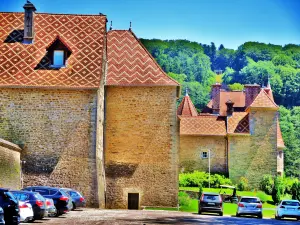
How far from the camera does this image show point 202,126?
228ft

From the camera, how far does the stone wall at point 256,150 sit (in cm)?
6731

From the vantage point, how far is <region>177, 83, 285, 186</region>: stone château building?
6738 centimetres

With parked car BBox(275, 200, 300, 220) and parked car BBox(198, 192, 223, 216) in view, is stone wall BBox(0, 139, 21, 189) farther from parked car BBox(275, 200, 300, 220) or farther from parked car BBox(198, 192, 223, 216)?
parked car BBox(275, 200, 300, 220)

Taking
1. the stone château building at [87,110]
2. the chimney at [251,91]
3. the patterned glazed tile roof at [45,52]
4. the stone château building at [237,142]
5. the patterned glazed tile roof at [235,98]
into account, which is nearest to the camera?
the stone château building at [87,110]

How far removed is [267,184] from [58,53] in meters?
29.7

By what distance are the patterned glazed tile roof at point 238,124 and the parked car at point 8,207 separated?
4751 cm

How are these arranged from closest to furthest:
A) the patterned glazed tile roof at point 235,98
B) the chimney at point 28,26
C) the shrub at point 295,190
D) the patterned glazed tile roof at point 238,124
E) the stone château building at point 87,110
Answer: the stone château building at point 87,110 → the chimney at point 28,26 → the shrub at point 295,190 → the patterned glazed tile roof at point 238,124 → the patterned glazed tile roof at point 235,98

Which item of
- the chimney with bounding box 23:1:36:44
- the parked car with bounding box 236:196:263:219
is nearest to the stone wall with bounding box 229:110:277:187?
the parked car with bounding box 236:196:263:219

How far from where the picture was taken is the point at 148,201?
44.9m

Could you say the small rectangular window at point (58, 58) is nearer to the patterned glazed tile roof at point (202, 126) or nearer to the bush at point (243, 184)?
the patterned glazed tile roof at point (202, 126)

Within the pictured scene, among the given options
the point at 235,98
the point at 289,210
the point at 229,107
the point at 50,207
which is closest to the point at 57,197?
the point at 50,207

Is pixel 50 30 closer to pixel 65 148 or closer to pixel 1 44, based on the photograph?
pixel 1 44

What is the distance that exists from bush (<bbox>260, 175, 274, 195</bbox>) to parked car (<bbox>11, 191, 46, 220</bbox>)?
41030 millimetres

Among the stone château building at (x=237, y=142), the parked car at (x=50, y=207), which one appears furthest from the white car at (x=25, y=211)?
the stone château building at (x=237, y=142)
